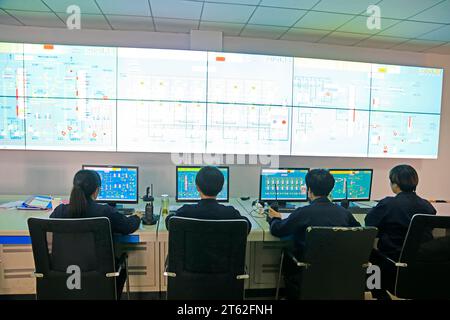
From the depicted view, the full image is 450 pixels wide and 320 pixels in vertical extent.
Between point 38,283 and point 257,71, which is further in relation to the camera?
point 257,71

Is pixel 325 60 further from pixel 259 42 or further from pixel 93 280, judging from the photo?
pixel 93 280

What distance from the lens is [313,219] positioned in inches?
66.8

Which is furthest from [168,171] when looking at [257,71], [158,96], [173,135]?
[257,71]

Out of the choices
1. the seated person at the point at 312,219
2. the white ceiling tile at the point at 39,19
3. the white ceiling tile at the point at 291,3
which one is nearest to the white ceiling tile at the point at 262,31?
the white ceiling tile at the point at 291,3

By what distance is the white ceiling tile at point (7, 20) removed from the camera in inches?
101

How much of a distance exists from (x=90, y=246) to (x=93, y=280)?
0.63 ft

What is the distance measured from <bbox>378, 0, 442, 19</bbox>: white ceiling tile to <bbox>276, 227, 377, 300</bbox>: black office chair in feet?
6.02

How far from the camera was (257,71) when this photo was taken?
2904 millimetres

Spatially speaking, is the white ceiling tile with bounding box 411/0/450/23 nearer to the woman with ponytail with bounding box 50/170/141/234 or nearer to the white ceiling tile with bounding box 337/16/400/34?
the white ceiling tile with bounding box 337/16/400/34

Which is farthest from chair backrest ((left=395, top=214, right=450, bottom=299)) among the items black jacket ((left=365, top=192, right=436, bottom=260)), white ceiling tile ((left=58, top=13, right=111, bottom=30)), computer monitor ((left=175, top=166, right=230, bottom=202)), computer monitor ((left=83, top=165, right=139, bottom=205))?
white ceiling tile ((left=58, top=13, right=111, bottom=30))

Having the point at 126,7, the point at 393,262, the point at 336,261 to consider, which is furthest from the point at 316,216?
the point at 126,7

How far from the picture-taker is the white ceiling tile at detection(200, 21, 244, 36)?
271 centimetres

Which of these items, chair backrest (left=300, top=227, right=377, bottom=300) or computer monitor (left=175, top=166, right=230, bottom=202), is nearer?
chair backrest (left=300, top=227, right=377, bottom=300)

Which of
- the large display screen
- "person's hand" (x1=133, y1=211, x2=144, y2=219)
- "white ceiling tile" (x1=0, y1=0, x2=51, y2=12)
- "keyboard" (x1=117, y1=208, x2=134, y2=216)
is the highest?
"white ceiling tile" (x1=0, y1=0, x2=51, y2=12)
